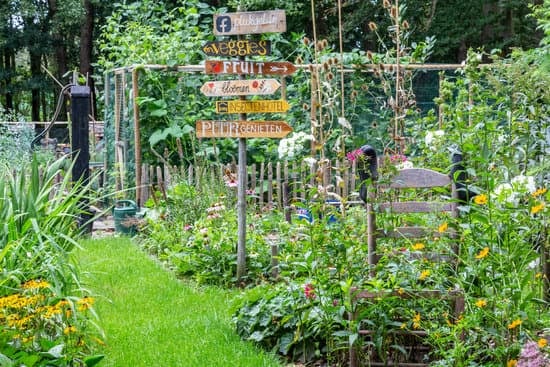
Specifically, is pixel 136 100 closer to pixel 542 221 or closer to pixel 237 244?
pixel 237 244

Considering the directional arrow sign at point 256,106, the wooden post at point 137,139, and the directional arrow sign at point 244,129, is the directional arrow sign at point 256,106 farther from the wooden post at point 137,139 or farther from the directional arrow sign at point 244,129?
the wooden post at point 137,139

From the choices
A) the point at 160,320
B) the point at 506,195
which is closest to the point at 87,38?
the point at 160,320

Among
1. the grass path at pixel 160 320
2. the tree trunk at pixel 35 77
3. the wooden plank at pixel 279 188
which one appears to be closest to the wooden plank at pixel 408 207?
the grass path at pixel 160 320

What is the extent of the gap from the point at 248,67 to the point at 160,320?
2.29 metres

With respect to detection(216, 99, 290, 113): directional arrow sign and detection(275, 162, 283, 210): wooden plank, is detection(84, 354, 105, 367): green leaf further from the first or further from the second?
detection(275, 162, 283, 210): wooden plank

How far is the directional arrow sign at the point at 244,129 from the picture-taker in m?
6.97

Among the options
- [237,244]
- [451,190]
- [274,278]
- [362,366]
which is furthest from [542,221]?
[237,244]

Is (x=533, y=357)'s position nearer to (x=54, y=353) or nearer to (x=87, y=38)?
(x=54, y=353)

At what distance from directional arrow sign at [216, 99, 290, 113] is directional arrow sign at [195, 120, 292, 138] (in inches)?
4.3

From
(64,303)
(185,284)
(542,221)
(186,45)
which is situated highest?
(186,45)

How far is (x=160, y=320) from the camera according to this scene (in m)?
5.96

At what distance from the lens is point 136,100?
1138 cm

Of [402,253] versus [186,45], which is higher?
[186,45]

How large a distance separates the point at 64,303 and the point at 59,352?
12.5 inches
